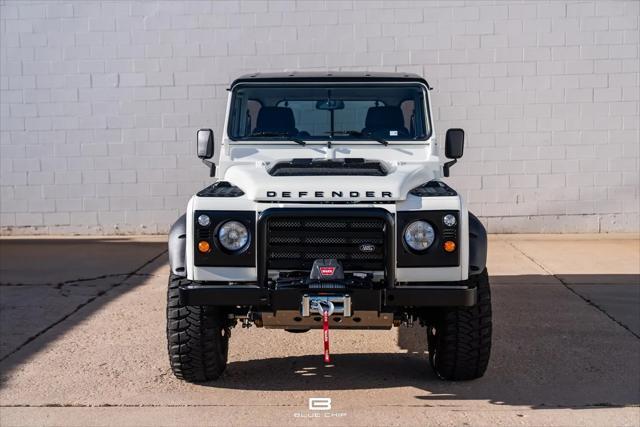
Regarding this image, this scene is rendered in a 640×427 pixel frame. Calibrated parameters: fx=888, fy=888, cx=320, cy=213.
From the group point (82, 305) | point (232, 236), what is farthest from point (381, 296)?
point (82, 305)

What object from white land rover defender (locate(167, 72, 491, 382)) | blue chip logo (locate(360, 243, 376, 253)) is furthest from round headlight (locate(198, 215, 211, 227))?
blue chip logo (locate(360, 243, 376, 253))

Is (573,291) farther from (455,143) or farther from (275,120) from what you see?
(275,120)

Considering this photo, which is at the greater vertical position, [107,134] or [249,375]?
[107,134]

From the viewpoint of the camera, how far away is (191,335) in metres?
5.25

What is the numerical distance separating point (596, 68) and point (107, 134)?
674 centimetres

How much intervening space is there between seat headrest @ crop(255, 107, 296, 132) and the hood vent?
A: 44cm

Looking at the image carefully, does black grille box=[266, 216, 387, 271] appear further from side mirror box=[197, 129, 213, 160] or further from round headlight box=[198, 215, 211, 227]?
side mirror box=[197, 129, 213, 160]

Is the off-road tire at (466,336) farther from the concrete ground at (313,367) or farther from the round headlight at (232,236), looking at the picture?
the round headlight at (232,236)

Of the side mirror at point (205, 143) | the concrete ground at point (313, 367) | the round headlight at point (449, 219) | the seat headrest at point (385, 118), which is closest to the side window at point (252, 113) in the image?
the side mirror at point (205, 143)

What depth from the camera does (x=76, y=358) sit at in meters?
6.12

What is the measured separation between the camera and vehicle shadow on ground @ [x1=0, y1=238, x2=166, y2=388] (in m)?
6.80

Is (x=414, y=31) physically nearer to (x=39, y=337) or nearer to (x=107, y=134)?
(x=107, y=134)

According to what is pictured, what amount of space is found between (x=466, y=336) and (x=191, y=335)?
1.63 metres

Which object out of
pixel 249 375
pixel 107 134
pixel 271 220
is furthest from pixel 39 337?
pixel 107 134
